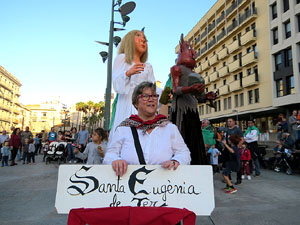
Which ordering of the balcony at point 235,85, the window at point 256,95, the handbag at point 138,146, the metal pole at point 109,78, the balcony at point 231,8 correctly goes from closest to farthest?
the handbag at point 138,146 < the metal pole at point 109,78 < the window at point 256,95 < the balcony at point 235,85 < the balcony at point 231,8

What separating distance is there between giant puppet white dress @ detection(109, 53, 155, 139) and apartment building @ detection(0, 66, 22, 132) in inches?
2615

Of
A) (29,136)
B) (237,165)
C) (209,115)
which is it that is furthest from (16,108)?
(237,165)

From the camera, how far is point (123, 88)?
259 centimetres

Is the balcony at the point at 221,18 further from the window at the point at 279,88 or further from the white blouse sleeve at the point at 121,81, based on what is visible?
the white blouse sleeve at the point at 121,81

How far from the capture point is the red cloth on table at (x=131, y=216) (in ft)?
4.53

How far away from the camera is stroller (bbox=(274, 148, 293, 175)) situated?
8086 mm

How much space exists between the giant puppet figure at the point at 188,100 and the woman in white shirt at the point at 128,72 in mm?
480

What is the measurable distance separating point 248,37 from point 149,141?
3029 cm

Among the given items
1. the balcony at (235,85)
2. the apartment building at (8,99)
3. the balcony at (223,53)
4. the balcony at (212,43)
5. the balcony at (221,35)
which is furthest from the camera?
the apartment building at (8,99)

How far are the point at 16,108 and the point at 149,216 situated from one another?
80022 millimetres

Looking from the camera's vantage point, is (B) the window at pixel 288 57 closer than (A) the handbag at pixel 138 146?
No

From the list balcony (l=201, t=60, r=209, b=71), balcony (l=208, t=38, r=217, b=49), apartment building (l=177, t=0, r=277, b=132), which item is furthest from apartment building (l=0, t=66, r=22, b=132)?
balcony (l=208, t=38, r=217, b=49)

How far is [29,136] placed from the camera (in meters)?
12.0

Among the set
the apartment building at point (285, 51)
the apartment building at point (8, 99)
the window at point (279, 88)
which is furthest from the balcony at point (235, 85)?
the apartment building at point (8, 99)
